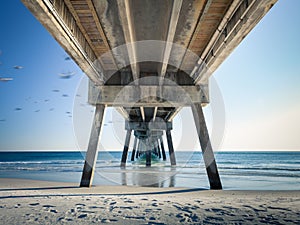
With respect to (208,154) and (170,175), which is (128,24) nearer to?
(208,154)

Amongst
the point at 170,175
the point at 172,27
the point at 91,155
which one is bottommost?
the point at 170,175

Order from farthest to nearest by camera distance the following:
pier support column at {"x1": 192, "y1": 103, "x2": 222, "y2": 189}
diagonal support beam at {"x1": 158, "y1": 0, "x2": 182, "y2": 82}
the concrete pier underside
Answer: pier support column at {"x1": 192, "y1": 103, "x2": 222, "y2": 189} → the concrete pier underside → diagonal support beam at {"x1": 158, "y1": 0, "x2": 182, "y2": 82}

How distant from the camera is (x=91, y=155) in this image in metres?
6.94

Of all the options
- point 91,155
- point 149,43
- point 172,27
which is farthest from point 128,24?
point 91,155

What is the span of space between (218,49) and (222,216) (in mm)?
3577

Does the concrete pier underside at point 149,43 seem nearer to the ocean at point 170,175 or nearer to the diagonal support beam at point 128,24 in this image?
the diagonal support beam at point 128,24

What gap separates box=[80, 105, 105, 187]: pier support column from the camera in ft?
22.7

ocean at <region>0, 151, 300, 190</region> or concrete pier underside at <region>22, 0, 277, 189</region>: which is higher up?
concrete pier underside at <region>22, 0, 277, 189</region>

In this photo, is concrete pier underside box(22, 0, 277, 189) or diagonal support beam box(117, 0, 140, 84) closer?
diagonal support beam box(117, 0, 140, 84)

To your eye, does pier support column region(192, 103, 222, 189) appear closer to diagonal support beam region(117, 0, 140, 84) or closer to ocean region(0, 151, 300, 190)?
ocean region(0, 151, 300, 190)

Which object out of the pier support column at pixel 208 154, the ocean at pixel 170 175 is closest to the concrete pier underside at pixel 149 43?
the pier support column at pixel 208 154

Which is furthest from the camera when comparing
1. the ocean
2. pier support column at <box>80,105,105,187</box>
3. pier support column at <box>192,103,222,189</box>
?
the ocean

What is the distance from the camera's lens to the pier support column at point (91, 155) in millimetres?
6926

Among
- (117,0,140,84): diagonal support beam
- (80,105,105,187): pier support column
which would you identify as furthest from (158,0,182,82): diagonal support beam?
(80,105,105,187): pier support column
